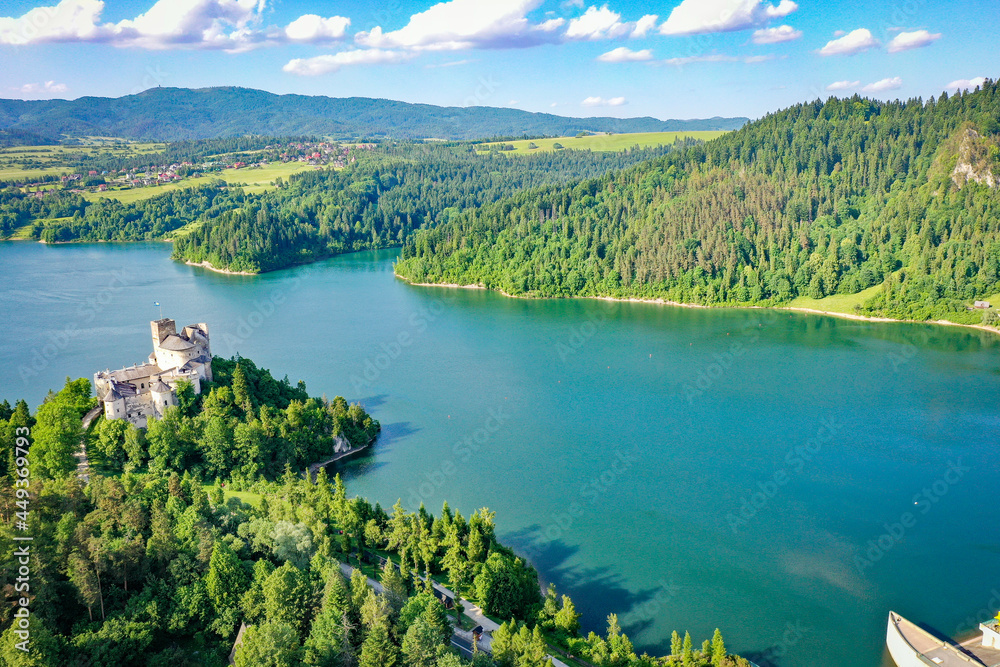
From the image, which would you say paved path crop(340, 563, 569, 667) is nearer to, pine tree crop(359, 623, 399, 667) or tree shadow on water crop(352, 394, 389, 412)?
pine tree crop(359, 623, 399, 667)

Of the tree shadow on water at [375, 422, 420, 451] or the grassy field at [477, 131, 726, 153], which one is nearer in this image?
the tree shadow on water at [375, 422, 420, 451]

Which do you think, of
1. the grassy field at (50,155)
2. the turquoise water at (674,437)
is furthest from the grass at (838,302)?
the grassy field at (50,155)

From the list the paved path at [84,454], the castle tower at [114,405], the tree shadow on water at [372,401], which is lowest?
the tree shadow on water at [372,401]

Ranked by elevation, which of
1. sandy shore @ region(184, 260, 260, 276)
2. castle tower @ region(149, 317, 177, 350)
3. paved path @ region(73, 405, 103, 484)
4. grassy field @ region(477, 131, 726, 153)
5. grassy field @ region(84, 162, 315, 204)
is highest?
grassy field @ region(477, 131, 726, 153)

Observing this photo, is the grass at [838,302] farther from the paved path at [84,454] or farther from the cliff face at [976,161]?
the paved path at [84,454]

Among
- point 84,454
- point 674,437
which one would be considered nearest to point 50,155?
point 84,454

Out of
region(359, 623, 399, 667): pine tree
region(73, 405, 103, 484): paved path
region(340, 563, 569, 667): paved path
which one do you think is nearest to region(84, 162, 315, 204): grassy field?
region(73, 405, 103, 484): paved path
